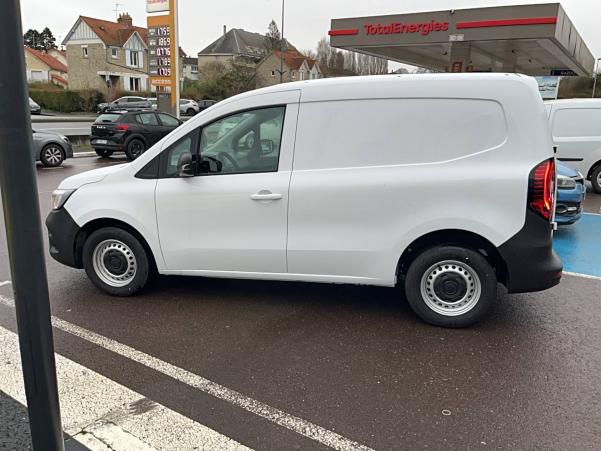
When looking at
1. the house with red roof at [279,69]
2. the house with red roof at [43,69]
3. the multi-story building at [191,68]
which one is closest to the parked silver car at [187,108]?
the house with red roof at [279,69]

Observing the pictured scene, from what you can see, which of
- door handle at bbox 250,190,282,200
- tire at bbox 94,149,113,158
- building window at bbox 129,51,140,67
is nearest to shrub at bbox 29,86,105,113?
building window at bbox 129,51,140,67

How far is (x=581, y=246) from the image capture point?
22.9 ft

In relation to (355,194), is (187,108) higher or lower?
higher

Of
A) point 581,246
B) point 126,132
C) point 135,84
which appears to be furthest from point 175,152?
point 135,84

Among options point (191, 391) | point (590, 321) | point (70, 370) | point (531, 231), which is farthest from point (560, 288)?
point (70, 370)

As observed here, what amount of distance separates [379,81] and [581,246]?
4.37 m

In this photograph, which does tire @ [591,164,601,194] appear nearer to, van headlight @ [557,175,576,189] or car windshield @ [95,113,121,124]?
van headlight @ [557,175,576,189]

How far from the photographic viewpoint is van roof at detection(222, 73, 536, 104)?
4.06 metres

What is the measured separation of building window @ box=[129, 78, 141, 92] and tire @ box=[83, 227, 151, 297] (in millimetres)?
69549

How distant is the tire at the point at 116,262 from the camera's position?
4781mm

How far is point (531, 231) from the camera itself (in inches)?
156

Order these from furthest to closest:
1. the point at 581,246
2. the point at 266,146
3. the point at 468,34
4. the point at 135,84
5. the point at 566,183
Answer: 1. the point at 135,84
2. the point at 468,34
3. the point at 566,183
4. the point at 581,246
5. the point at 266,146

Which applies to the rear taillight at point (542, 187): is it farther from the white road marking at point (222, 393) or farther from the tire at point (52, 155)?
the tire at point (52, 155)

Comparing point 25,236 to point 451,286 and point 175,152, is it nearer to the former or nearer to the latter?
point 175,152
